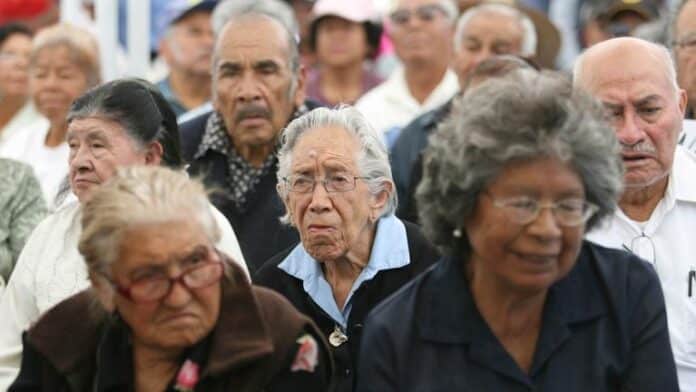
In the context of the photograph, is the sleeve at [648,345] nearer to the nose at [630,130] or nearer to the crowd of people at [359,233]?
the crowd of people at [359,233]

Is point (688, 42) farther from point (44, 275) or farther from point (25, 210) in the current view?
point (44, 275)

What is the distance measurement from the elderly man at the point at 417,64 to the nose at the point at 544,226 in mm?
5333

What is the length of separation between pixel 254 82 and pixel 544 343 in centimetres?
346

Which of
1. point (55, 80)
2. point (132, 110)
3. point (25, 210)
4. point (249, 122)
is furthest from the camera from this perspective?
point (55, 80)

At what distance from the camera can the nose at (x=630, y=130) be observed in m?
6.00

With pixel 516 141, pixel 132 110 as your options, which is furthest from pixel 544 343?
pixel 132 110

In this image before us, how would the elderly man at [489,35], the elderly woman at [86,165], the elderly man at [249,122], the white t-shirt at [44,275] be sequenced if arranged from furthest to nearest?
the elderly man at [489,35], the elderly man at [249,122], the elderly woman at [86,165], the white t-shirt at [44,275]

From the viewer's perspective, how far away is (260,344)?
15.9 ft

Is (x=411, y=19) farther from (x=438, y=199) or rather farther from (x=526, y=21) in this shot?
(x=438, y=199)

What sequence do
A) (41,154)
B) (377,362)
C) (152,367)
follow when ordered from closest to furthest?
(377,362) < (152,367) < (41,154)

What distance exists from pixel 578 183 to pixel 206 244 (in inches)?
40.5

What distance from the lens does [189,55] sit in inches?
422

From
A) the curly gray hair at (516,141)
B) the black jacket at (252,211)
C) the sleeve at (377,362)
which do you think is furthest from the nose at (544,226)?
the black jacket at (252,211)

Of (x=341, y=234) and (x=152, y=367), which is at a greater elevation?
(x=341, y=234)
